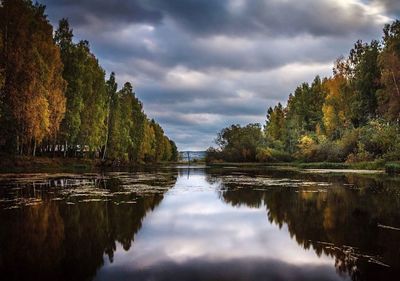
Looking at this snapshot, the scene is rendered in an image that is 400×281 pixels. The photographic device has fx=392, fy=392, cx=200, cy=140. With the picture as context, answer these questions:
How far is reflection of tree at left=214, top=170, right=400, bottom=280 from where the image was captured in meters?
6.06

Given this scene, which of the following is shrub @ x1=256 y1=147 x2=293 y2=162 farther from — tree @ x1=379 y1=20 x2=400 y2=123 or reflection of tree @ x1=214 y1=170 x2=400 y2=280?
reflection of tree @ x1=214 y1=170 x2=400 y2=280

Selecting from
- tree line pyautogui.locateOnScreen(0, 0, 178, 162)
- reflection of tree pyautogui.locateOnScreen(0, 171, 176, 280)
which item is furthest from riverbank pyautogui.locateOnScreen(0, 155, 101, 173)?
reflection of tree pyautogui.locateOnScreen(0, 171, 176, 280)

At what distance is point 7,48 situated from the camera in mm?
27469

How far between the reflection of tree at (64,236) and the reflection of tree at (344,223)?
3530 mm

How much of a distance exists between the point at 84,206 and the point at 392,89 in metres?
36.0

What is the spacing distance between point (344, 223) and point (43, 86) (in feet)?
86.3

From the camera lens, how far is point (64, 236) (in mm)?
7695

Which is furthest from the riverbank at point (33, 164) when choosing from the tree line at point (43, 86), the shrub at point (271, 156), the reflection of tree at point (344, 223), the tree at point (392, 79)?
the shrub at point (271, 156)

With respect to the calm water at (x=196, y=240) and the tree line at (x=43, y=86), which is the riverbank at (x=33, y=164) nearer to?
the tree line at (x=43, y=86)

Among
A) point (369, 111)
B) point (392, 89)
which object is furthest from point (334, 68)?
point (392, 89)

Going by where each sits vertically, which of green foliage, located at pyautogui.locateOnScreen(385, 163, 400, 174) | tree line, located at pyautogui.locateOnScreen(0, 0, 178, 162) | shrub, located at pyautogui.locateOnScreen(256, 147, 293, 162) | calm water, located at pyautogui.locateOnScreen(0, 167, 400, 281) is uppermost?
tree line, located at pyautogui.locateOnScreen(0, 0, 178, 162)

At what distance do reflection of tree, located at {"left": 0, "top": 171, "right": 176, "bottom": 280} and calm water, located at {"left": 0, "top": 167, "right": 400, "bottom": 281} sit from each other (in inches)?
0.7

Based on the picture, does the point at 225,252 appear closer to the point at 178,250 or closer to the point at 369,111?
the point at 178,250

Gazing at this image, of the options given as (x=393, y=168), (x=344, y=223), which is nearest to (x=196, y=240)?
(x=344, y=223)
